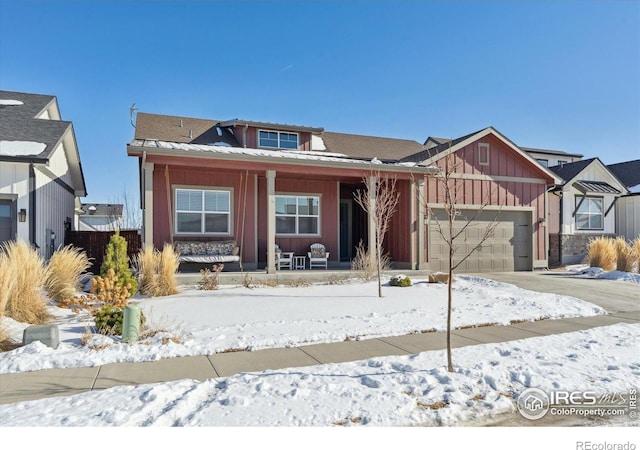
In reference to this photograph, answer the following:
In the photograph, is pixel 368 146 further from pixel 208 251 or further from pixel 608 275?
pixel 608 275

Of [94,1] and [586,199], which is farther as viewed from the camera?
[586,199]

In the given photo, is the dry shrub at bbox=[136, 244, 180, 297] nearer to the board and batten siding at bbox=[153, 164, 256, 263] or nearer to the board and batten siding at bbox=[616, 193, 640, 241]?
the board and batten siding at bbox=[153, 164, 256, 263]

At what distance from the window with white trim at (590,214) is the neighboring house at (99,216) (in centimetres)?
3002

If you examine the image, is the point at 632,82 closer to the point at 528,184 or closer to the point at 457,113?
the point at 457,113

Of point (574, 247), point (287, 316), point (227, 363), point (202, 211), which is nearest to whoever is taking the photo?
point (227, 363)

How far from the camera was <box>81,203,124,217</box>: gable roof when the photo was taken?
31484 mm

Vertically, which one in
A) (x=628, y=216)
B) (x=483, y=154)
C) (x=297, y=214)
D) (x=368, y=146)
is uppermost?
(x=368, y=146)

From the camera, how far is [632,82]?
31.6 ft

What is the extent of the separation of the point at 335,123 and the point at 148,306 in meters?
13.3

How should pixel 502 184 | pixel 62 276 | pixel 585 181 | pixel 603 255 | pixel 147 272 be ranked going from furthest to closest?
pixel 585 181 → pixel 502 184 → pixel 603 255 → pixel 147 272 → pixel 62 276

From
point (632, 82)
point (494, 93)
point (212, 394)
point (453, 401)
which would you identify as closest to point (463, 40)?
point (494, 93)

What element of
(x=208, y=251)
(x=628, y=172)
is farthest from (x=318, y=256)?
(x=628, y=172)

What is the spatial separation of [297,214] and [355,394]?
1011 centimetres

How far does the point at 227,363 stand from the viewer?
4668mm
